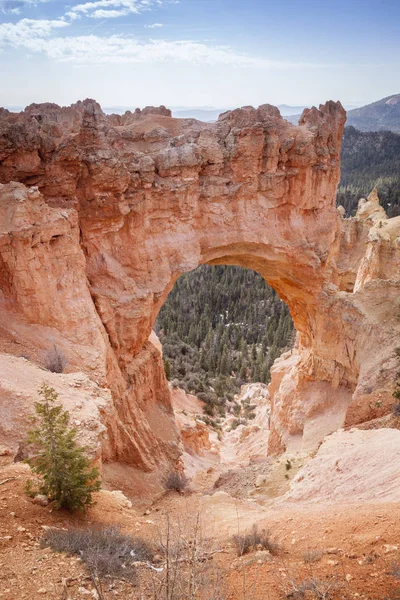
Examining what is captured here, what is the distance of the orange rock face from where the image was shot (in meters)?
12.1

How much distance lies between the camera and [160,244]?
53.7 ft

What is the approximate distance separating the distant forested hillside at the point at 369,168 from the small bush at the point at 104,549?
5986 centimetres

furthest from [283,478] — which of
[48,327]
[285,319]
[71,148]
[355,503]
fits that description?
[285,319]

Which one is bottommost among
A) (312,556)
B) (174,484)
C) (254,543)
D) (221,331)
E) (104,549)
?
(221,331)

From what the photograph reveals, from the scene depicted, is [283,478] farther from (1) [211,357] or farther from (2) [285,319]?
(2) [285,319]

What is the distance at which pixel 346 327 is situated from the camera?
17.5m

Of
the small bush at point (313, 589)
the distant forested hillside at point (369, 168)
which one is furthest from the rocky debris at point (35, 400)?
the distant forested hillside at point (369, 168)

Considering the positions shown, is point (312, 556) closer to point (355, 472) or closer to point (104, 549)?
point (104, 549)

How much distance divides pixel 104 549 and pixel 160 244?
39.8 feet

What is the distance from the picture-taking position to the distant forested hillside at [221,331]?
3288cm

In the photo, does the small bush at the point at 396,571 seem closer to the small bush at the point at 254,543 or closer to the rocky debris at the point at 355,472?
the small bush at the point at 254,543

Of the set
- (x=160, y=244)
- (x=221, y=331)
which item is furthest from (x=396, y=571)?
(x=221, y=331)

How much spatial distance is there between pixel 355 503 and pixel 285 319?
32.9 meters

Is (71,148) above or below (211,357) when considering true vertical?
above
